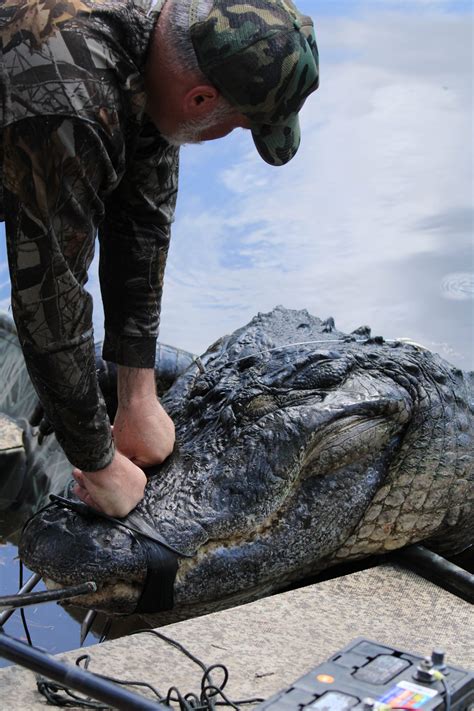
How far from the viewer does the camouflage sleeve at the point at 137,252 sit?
2.65 metres

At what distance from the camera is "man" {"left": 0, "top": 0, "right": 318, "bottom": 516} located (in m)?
2.02

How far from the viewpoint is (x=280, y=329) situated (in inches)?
130

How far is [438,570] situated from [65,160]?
1.51 metres

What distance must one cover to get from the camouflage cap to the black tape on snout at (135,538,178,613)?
3.40 ft

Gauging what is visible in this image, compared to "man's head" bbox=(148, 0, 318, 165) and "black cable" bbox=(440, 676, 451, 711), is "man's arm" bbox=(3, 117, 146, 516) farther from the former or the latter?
"black cable" bbox=(440, 676, 451, 711)

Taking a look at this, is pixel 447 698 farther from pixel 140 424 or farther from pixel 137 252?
pixel 137 252

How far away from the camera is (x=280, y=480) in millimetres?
2748

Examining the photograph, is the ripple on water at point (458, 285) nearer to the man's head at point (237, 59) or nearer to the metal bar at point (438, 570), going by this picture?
the metal bar at point (438, 570)

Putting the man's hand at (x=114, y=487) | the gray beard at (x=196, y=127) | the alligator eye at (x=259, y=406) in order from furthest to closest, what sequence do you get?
the alligator eye at (x=259, y=406) → the man's hand at (x=114, y=487) → the gray beard at (x=196, y=127)

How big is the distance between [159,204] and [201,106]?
0.53 m

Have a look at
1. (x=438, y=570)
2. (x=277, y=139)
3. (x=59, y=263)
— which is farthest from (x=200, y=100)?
(x=438, y=570)

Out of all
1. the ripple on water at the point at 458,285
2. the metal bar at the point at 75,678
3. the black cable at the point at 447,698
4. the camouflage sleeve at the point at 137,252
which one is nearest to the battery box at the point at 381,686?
the black cable at the point at 447,698

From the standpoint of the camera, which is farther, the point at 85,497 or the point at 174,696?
the point at 85,497

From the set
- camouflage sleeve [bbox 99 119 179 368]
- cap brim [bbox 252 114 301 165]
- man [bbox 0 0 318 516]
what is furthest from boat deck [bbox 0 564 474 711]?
cap brim [bbox 252 114 301 165]
